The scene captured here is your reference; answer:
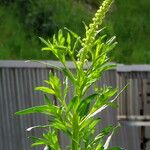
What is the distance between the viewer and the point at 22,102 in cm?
1054

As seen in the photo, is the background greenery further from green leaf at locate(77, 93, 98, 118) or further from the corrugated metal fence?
green leaf at locate(77, 93, 98, 118)

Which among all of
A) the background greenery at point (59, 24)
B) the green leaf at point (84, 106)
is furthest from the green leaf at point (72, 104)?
the background greenery at point (59, 24)

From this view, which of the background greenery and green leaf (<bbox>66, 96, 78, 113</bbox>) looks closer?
green leaf (<bbox>66, 96, 78, 113</bbox>)

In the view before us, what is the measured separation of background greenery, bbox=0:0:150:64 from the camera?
17.2 meters

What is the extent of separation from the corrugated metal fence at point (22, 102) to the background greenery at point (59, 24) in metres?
5.94

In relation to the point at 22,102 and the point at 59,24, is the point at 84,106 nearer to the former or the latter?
the point at 22,102

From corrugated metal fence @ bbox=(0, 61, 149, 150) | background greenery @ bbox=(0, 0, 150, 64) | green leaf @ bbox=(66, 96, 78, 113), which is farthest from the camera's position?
background greenery @ bbox=(0, 0, 150, 64)

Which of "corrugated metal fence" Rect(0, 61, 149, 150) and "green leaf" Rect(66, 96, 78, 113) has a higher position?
"green leaf" Rect(66, 96, 78, 113)

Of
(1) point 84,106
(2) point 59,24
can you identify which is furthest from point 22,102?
(2) point 59,24

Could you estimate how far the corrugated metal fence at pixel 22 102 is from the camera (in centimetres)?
1035

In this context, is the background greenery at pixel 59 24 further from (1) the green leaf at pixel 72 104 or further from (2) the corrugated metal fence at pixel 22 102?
(1) the green leaf at pixel 72 104

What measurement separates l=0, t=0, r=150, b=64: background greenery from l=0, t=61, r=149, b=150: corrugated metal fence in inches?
234

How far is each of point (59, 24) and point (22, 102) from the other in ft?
26.2

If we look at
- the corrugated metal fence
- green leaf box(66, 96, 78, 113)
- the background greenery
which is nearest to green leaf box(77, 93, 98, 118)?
green leaf box(66, 96, 78, 113)
